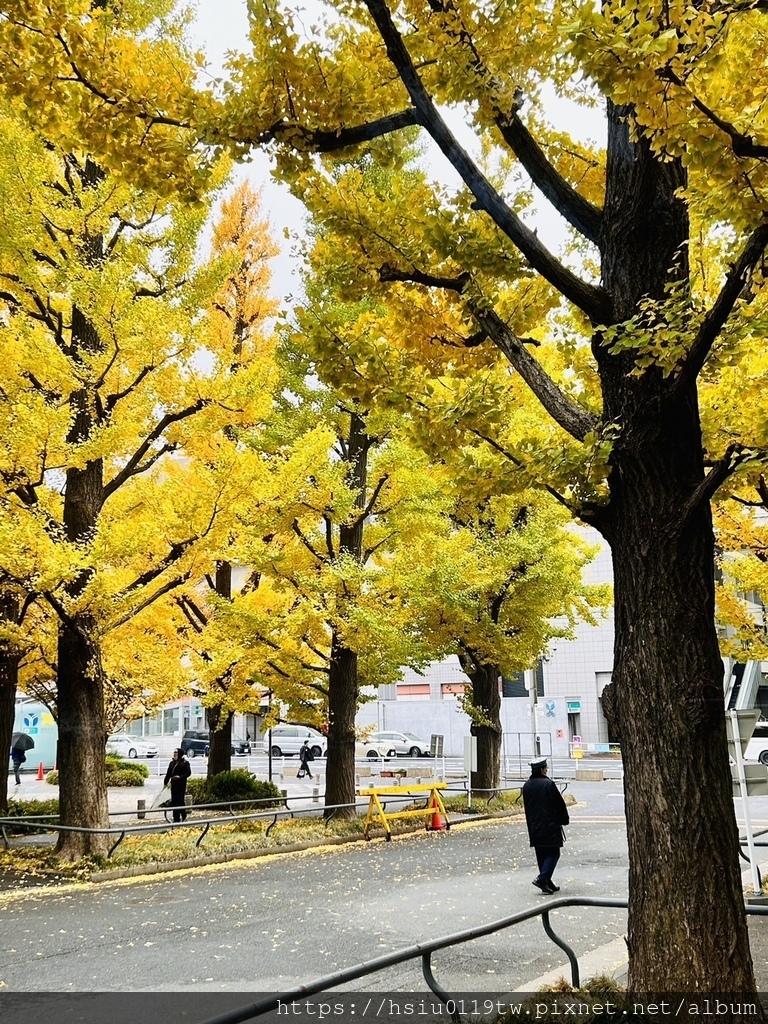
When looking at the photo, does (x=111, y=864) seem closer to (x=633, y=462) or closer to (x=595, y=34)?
(x=633, y=462)

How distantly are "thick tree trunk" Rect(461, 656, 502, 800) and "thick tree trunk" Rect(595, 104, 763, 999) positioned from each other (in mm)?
14480

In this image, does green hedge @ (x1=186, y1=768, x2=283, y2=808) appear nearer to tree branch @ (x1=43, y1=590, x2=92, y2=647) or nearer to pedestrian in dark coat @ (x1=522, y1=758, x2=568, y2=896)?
tree branch @ (x1=43, y1=590, x2=92, y2=647)

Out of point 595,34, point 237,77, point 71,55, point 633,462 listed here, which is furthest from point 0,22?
point 633,462

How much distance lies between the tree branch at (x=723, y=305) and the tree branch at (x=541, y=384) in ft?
2.24

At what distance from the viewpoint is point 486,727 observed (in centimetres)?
1892

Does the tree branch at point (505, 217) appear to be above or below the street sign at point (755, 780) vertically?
above

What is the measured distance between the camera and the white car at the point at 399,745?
39312mm

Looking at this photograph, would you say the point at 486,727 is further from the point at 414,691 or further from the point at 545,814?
the point at 414,691

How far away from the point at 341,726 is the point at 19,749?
1828cm

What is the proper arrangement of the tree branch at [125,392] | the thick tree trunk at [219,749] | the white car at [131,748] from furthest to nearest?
the white car at [131,748]
the thick tree trunk at [219,749]
the tree branch at [125,392]

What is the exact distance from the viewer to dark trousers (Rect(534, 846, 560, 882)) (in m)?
9.59

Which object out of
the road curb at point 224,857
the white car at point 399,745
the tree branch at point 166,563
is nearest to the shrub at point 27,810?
the road curb at point 224,857

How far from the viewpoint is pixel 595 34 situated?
3434 millimetres

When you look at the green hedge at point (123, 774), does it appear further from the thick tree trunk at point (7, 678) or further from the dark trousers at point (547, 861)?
the dark trousers at point (547, 861)
